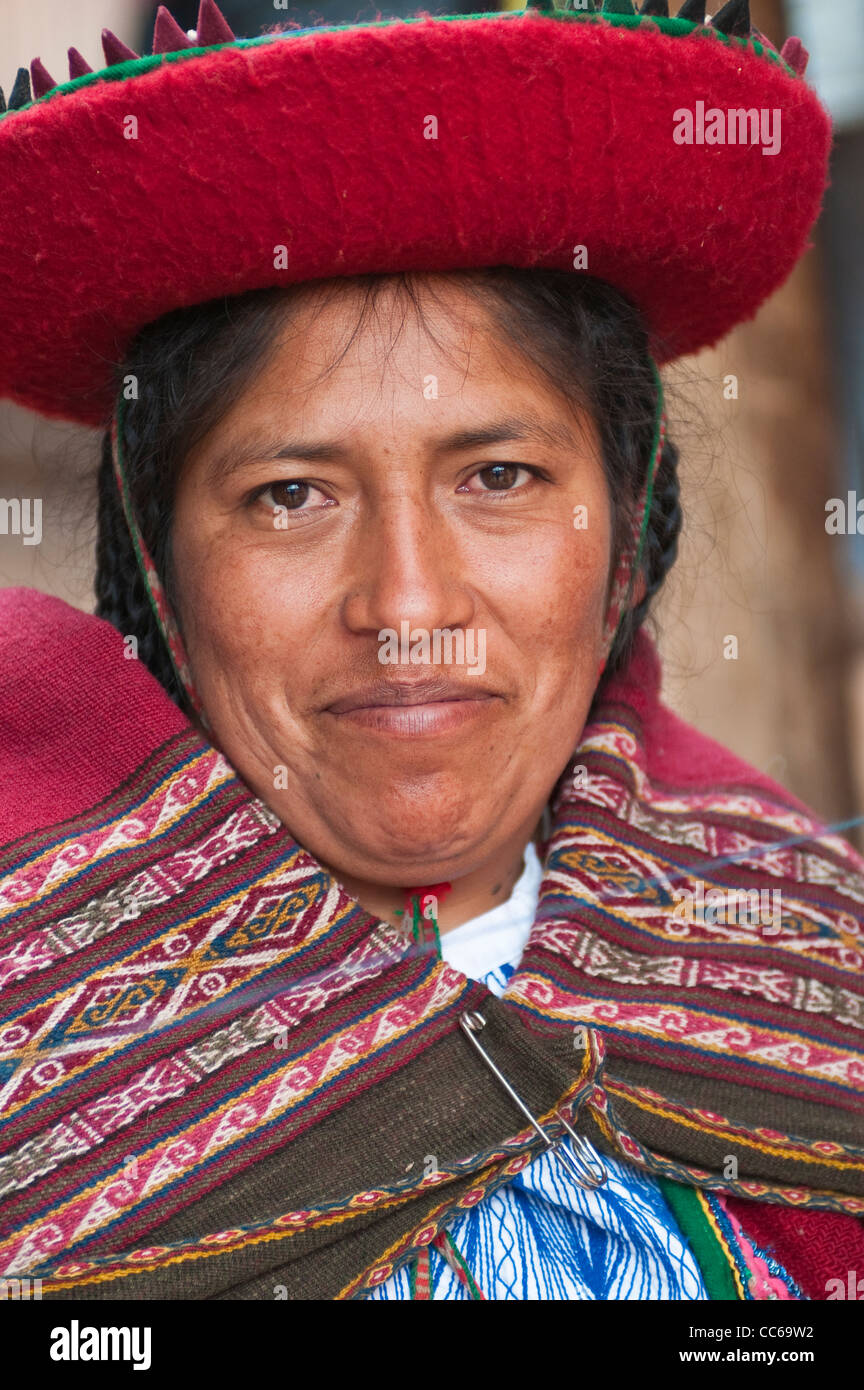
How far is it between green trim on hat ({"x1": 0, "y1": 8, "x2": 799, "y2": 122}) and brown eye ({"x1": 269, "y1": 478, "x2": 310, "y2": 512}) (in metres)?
0.41

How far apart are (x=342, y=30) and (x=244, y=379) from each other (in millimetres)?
353

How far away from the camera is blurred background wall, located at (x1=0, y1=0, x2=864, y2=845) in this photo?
10.4 feet

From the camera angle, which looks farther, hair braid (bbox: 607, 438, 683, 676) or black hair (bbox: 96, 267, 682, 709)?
hair braid (bbox: 607, 438, 683, 676)

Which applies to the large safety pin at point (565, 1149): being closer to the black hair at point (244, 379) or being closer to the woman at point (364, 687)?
the woman at point (364, 687)

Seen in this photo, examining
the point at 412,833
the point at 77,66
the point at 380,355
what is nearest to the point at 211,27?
the point at 77,66

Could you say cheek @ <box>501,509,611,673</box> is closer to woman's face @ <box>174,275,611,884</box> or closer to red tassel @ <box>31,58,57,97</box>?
woman's face @ <box>174,275,611,884</box>

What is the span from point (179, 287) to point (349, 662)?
16.1 inches

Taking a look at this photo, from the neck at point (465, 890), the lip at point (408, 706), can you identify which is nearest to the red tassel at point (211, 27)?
the lip at point (408, 706)

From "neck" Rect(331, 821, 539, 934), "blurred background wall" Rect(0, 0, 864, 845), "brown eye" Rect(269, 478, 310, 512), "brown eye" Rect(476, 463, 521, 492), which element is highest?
"blurred background wall" Rect(0, 0, 864, 845)

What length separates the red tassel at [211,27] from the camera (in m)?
1.23

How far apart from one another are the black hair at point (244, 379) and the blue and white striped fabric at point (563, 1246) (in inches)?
26.8

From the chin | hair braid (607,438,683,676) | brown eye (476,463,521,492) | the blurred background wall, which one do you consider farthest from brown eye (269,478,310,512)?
the blurred background wall

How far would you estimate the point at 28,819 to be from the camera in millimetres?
1459

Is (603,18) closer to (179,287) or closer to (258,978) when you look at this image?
(179,287)
